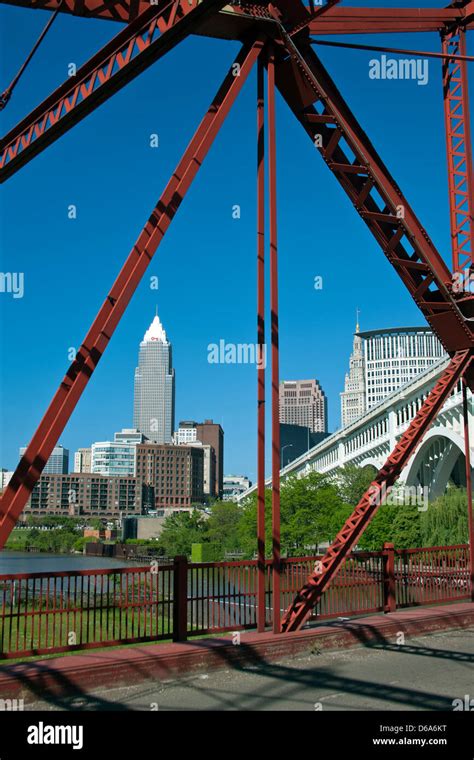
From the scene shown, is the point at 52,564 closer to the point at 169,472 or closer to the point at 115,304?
the point at 115,304

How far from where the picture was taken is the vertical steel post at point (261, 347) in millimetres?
11406

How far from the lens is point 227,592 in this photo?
492 inches

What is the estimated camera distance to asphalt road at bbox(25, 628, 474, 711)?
8.33m

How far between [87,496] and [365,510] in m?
172

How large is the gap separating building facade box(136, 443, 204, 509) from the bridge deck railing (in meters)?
174

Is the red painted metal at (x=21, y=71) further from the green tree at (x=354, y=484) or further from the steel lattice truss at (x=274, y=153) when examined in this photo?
the green tree at (x=354, y=484)

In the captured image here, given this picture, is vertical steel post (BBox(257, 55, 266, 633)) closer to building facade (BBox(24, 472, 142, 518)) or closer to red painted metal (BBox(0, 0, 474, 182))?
red painted metal (BBox(0, 0, 474, 182))

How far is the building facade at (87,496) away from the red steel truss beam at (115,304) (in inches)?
6679

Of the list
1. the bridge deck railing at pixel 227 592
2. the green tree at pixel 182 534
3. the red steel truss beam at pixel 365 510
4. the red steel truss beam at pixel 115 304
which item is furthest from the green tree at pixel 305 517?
the red steel truss beam at pixel 115 304

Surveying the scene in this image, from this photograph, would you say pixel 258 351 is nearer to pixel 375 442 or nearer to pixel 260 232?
pixel 260 232

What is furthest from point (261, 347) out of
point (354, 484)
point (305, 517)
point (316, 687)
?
point (354, 484)
